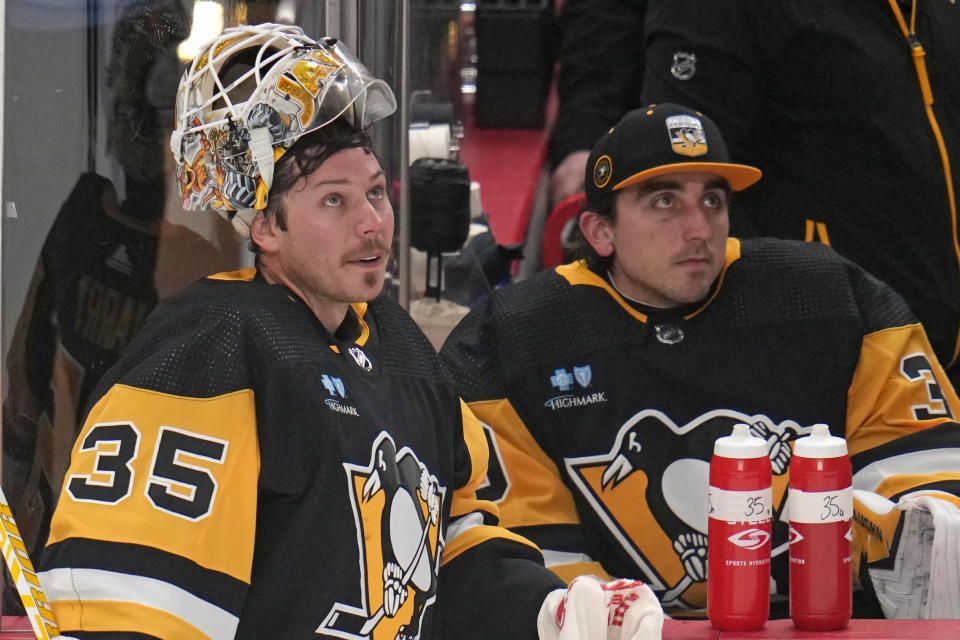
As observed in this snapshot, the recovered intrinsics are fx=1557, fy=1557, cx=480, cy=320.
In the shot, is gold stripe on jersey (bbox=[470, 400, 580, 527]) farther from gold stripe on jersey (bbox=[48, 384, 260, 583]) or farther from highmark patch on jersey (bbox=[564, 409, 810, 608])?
gold stripe on jersey (bbox=[48, 384, 260, 583])

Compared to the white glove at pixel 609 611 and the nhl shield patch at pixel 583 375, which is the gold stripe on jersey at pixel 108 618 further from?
the nhl shield patch at pixel 583 375

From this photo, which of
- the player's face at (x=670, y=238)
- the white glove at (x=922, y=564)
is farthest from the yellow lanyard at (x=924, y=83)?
the white glove at (x=922, y=564)

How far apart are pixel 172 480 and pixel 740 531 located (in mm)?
695

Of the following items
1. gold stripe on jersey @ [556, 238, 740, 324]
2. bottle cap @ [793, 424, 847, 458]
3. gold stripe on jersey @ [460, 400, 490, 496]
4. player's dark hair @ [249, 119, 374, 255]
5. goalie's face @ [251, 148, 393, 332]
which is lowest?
gold stripe on jersey @ [460, 400, 490, 496]

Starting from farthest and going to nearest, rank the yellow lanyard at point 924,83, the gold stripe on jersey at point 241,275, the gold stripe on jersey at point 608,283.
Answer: the yellow lanyard at point 924,83, the gold stripe on jersey at point 608,283, the gold stripe on jersey at point 241,275

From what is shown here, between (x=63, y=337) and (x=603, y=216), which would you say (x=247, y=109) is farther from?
(x=603, y=216)

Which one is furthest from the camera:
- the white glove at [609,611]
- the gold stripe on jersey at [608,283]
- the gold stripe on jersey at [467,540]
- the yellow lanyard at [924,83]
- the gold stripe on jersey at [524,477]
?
the yellow lanyard at [924,83]

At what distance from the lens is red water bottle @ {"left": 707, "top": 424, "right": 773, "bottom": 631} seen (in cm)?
188

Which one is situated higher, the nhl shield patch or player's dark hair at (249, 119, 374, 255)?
player's dark hair at (249, 119, 374, 255)

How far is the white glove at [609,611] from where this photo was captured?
1.75 m

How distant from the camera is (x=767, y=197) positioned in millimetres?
2941

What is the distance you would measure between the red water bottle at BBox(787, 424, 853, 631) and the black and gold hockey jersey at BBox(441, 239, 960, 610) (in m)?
0.43

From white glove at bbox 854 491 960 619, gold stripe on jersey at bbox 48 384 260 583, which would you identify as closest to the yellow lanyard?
white glove at bbox 854 491 960 619

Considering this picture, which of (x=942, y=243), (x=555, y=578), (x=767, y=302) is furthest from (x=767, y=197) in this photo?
(x=555, y=578)
